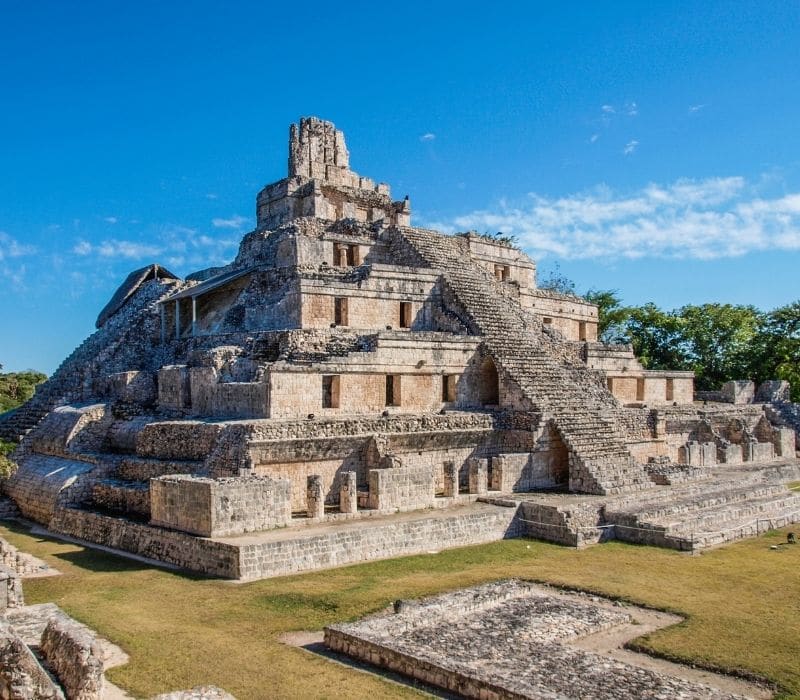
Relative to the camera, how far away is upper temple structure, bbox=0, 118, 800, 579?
1634cm

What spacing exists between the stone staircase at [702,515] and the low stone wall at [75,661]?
11.9 m

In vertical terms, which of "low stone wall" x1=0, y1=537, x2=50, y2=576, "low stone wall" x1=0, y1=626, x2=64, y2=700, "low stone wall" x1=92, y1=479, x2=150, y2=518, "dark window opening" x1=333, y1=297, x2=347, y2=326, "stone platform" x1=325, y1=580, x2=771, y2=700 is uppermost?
"dark window opening" x1=333, y1=297, x2=347, y2=326

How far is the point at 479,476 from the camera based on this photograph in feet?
64.3

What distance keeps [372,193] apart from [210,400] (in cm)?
1227

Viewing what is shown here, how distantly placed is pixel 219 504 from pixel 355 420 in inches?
188

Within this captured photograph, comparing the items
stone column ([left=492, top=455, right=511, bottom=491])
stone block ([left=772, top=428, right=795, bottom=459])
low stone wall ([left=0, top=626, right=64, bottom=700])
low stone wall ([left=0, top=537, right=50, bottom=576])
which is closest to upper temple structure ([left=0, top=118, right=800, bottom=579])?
stone column ([left=492, top=455, right=511, bottom=491])

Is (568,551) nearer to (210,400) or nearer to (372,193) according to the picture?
(210,400)

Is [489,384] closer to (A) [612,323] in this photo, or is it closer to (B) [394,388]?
(B) [394,388]

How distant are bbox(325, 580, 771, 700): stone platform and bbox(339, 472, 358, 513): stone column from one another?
14.2 feet

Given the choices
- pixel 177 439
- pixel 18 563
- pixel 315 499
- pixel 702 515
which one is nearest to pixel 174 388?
pixel 177 439

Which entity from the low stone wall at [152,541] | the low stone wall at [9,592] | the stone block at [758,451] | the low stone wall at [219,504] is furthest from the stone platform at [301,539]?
the stone block at [758,451]

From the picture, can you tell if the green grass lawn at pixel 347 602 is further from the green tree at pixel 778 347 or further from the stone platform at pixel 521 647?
the green tree at pixel 778 347

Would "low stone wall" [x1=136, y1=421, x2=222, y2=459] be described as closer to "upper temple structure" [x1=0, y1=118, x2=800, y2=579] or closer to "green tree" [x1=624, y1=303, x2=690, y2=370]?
"upper temple structure" [x1=0, y1=118, x2=800, y2=579]

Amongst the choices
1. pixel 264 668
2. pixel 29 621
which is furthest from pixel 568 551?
pixel 29 621
